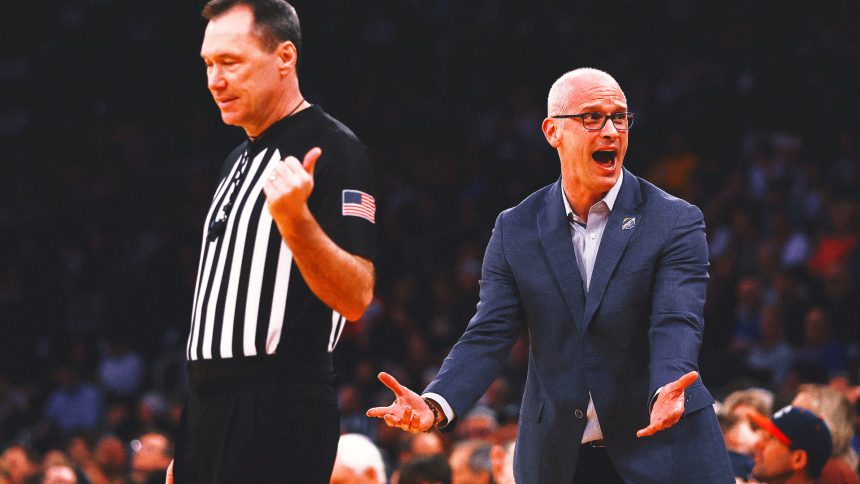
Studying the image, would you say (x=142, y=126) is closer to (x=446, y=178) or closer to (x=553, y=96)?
(x=446, y=178)

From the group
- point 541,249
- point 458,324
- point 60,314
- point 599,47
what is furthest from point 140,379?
point 541,249

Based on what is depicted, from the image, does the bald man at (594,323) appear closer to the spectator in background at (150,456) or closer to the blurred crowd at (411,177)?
the blurred crowd at (411,177)

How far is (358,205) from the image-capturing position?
9.52ft

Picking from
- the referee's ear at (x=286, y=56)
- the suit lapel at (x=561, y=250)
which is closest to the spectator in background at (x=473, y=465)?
the suit lapel at (x=561, y=250)

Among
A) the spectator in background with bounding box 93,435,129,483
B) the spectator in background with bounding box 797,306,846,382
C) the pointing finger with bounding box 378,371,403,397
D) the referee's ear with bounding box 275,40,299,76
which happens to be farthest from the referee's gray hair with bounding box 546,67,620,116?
the spectator in background with bounding box 93,435,129,483

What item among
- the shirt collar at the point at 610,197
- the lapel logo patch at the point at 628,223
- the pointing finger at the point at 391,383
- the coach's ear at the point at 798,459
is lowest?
the coach's ear at the point at 798,459

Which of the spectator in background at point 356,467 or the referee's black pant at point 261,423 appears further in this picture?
the spectator in background at point 356,467

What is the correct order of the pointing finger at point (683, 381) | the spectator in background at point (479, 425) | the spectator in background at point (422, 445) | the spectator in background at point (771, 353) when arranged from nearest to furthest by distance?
the pointing finger at point (683, 381)
the spectator in background at point (422, 445)
the spectator in background at point (479, 425)
the spectator in background at point (771, 353)

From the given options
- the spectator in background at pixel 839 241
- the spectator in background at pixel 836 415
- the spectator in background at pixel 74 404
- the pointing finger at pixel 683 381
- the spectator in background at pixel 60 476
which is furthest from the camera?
the spectator in background at pixel 74 404

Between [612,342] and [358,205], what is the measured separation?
0.86m

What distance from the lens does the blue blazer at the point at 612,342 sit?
3.27 meters

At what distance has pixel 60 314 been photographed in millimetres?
11867

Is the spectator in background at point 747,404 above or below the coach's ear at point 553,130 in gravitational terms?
below

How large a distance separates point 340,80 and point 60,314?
3.88 m
